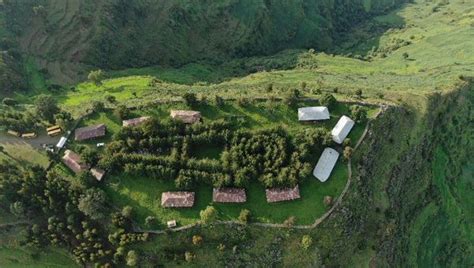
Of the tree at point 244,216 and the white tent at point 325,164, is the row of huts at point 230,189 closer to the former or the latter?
the white tent at point 325,164

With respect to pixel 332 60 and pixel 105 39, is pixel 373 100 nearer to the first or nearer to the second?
pixel 332 60

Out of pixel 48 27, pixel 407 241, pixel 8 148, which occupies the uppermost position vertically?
pixel 48 27

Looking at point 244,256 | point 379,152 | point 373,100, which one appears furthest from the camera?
point 373,100

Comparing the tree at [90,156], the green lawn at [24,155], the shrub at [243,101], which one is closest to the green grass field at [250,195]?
the shrub at [243,101]

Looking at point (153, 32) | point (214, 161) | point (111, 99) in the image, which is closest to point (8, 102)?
point (111, 99)

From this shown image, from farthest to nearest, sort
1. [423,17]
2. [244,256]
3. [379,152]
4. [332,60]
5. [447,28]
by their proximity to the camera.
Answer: [423,17]
[447,28]
[332,60]
[379,152]
[244,256]

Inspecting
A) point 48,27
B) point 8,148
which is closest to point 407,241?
point 8,148
